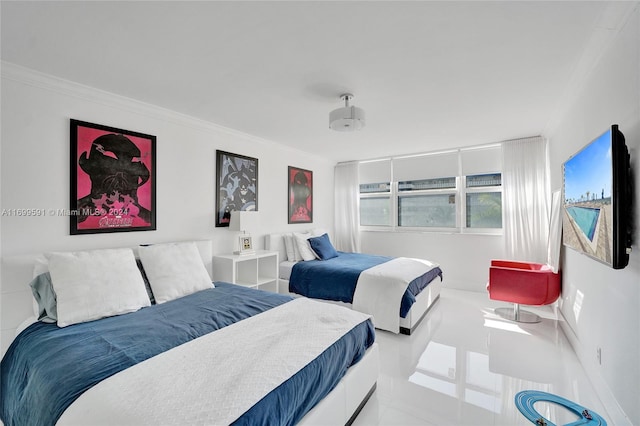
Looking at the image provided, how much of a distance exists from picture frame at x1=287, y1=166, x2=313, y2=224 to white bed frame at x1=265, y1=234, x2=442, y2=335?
60 centimetres

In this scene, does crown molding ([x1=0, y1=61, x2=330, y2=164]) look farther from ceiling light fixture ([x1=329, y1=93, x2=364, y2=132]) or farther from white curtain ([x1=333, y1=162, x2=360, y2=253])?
white curtain ([x1=333, y1=162, x2=360, y2=253])

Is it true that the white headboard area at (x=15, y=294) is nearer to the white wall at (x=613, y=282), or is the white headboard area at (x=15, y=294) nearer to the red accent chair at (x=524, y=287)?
the white wall at (x=613, y=282)

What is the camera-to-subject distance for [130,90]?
8.71 feet

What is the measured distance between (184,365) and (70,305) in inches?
46.0

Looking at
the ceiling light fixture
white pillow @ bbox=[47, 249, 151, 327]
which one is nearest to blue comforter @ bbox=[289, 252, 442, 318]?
the ceiling light fixture

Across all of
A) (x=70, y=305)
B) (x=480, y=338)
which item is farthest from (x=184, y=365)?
(x=480, y=338)

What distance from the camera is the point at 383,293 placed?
3.31m

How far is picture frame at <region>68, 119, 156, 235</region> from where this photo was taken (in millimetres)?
2535

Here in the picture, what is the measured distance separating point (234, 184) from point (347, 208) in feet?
9.14

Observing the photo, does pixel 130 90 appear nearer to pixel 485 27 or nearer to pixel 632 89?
pixel 485 27

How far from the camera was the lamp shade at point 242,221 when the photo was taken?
3.68 m

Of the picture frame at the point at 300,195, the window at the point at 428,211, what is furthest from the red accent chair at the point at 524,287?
the picture frame at the point at 300,195

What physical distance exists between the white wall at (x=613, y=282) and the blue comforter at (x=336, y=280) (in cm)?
145

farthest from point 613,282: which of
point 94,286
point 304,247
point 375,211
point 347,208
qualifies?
point 347,208
